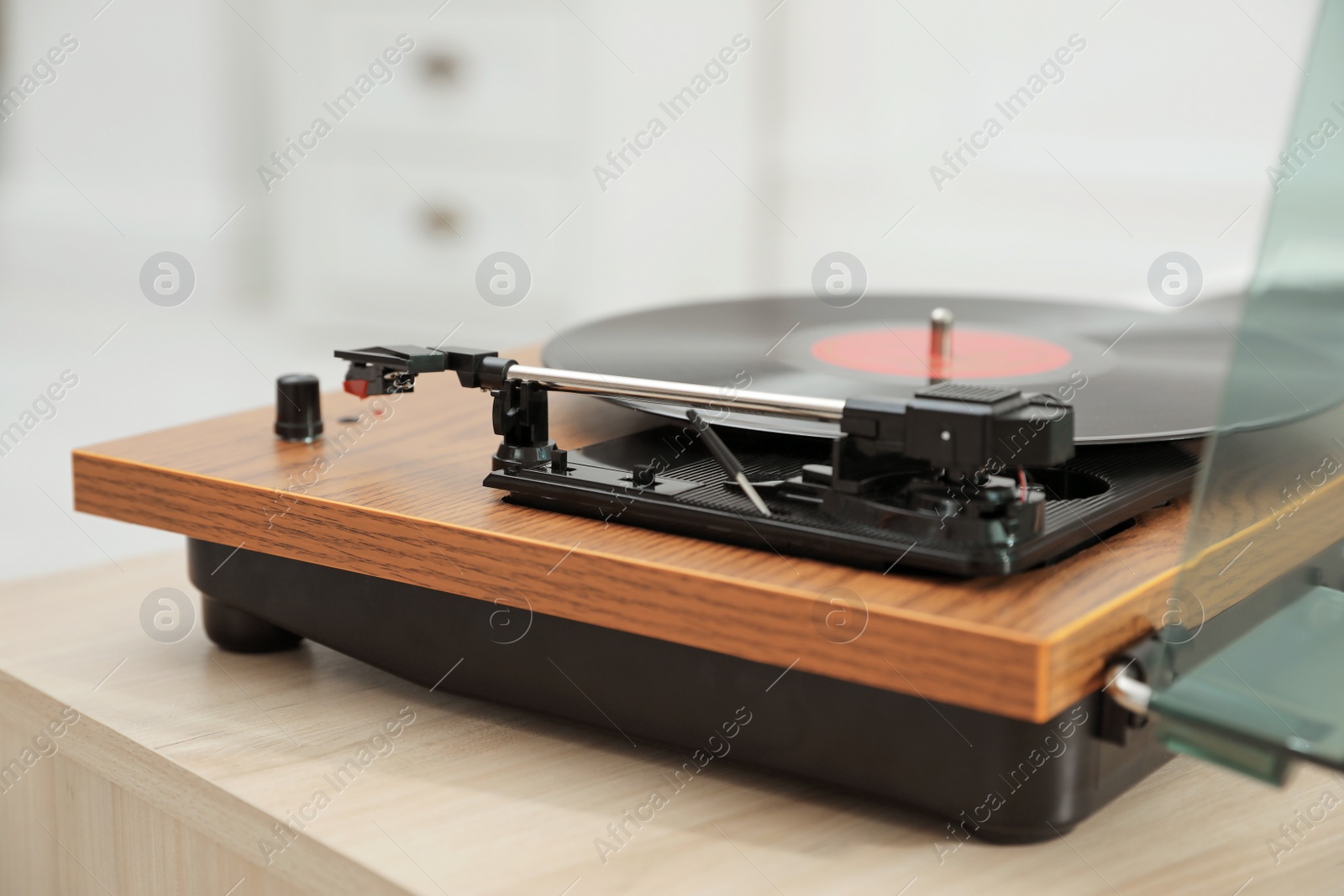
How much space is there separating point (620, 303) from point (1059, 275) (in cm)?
121

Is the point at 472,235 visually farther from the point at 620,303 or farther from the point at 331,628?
the point at 331,628

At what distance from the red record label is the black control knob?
437 mm

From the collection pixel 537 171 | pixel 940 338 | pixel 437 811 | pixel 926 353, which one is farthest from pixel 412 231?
pixel 437 811

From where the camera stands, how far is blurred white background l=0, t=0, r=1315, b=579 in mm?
2705

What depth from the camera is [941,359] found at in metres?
1.12

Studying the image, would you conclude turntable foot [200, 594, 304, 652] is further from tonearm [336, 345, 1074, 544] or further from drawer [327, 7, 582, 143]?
drawer [327, 7, 582, 143]

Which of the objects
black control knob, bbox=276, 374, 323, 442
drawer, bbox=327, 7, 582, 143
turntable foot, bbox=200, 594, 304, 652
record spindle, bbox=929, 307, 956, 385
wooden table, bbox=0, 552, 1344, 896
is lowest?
wooden table, bbox=0, 552, 1344, 896

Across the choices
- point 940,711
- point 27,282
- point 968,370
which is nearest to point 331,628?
point 940,711

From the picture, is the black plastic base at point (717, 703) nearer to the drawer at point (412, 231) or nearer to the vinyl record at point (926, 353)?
the vinyl record at point (926, 353)

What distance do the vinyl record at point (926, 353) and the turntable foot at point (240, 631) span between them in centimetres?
31

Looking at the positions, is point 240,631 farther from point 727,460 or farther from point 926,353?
point 926,353

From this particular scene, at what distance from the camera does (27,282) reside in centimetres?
502

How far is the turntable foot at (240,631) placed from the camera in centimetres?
102

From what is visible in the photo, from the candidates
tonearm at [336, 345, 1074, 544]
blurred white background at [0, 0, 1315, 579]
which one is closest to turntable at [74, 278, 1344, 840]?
tonearm at [336, 345, 1074, 544]
